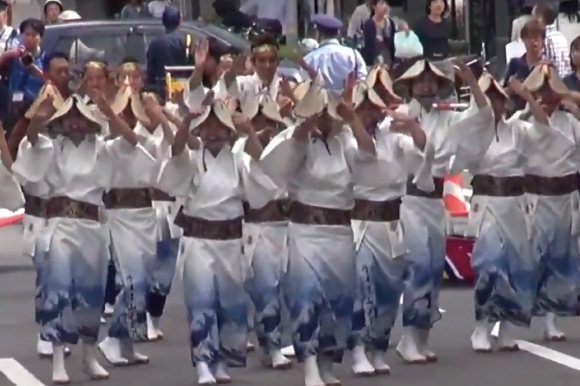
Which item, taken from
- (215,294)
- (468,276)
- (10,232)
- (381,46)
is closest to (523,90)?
(215,294)

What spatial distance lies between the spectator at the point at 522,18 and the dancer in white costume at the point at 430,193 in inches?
183

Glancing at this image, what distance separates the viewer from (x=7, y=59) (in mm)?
13719

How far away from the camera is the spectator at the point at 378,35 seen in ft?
57.9

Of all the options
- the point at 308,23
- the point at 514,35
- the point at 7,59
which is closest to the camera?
the point at 7,59

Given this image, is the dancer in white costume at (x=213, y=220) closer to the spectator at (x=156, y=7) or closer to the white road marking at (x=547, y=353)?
the white road marking at (x=547, y=353)

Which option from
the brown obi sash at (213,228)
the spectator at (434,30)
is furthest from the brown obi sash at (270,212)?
the spectator at (434,30)

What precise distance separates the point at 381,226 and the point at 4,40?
6.91 meters

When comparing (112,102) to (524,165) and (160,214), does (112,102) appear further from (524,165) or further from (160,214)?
(524,165)

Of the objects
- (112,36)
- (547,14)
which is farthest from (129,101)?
(112,36)

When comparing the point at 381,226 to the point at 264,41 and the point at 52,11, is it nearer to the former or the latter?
the point at 264,41

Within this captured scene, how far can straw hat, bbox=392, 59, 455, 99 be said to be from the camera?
10.5 metres

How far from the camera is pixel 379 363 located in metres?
10.4

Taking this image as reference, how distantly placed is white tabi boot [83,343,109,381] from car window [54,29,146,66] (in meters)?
7.44

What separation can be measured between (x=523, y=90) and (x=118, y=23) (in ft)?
27.1
